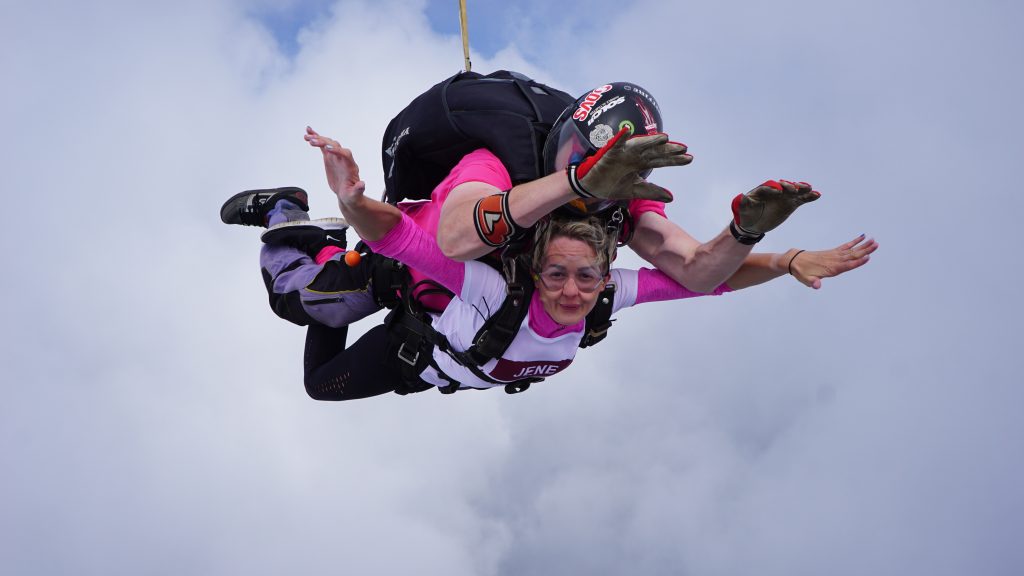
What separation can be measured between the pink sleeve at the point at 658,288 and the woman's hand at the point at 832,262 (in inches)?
16.4

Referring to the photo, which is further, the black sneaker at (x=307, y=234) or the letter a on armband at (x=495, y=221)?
the black sneaker at (x=307, y=234)

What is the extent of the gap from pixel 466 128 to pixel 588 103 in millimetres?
544

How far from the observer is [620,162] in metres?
3.40

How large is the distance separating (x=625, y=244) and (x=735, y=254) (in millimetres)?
586

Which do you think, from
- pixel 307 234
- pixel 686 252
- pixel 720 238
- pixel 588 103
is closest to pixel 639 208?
pixel 686 252

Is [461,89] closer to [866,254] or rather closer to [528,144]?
[528,144]

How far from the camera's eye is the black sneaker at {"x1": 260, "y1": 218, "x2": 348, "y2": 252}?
17.2ft

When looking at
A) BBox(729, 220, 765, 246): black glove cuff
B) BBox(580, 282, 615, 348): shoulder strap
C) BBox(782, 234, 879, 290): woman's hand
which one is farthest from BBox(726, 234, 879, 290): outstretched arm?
BBox(580, 282, 615, 348): shoulder strap

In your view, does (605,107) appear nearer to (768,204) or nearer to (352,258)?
(768,204)

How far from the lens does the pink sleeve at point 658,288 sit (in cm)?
459

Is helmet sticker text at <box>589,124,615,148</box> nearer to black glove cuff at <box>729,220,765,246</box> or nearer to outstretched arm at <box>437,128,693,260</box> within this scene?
outstretched arm at <box>437,128,693,260</box>

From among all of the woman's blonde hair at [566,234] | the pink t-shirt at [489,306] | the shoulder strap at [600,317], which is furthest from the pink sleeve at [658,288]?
the woman's blonde hair at [566,234]

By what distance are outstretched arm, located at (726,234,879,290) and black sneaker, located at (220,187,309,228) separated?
2.36 metres

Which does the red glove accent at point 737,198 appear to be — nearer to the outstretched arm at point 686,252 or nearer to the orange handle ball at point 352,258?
the outstretched arm at point 686,252
